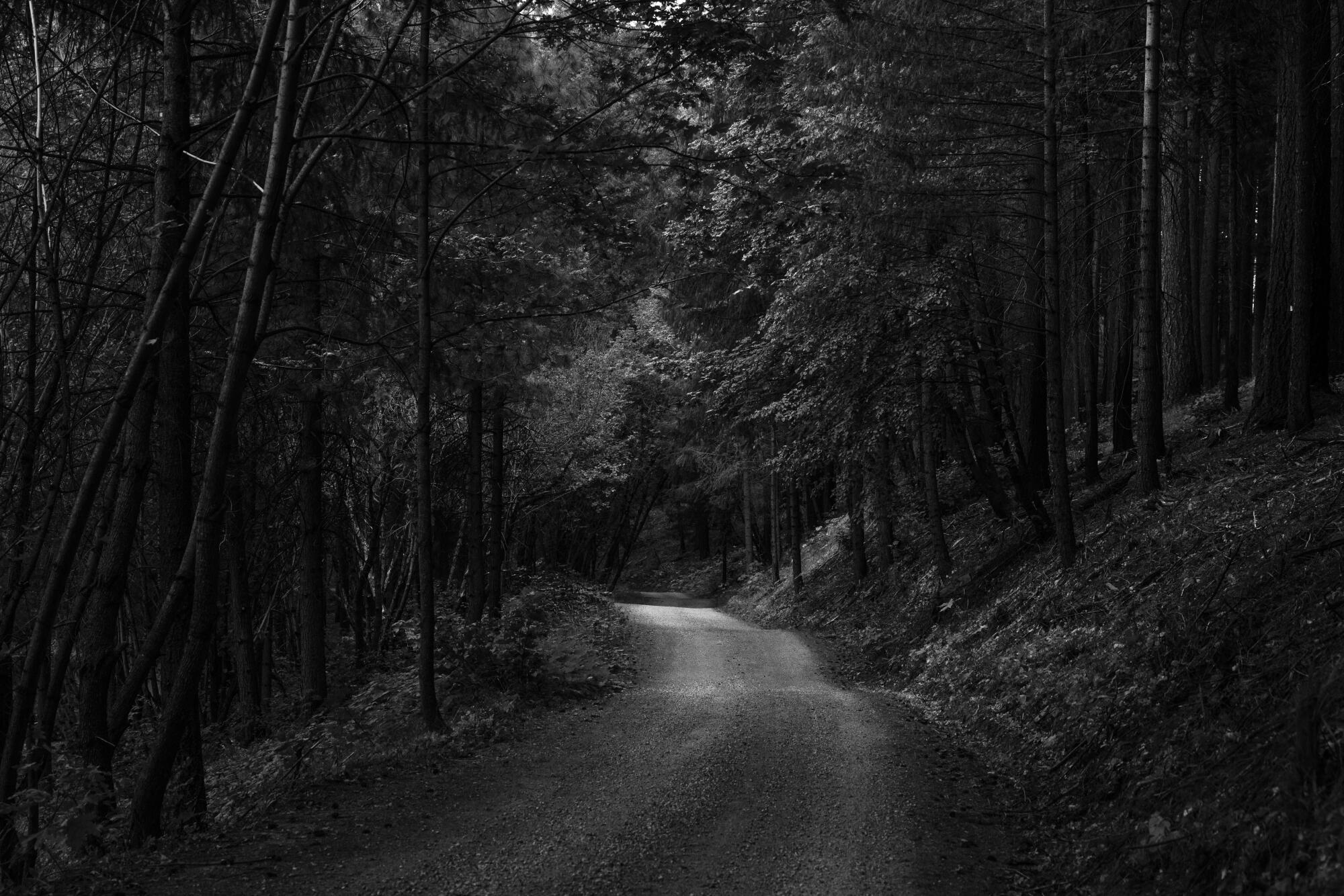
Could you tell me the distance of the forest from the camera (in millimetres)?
6391

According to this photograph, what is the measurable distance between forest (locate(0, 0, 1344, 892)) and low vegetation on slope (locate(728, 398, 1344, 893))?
0.19 meters

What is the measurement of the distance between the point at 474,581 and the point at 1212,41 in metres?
12.9

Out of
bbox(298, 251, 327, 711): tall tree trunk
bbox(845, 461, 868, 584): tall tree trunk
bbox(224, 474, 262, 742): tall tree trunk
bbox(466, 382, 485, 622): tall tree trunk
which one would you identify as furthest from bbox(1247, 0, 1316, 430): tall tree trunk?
bbox(224, 474, 262, 742): tall tree trunk

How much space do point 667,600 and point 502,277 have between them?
98.0ft

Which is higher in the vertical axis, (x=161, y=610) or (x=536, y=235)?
(x=536, y=235)

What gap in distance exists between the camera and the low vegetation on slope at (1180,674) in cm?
473

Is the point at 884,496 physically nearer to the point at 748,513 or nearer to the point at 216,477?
the point at 216,477

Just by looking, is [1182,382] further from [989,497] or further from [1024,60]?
[1024,60]

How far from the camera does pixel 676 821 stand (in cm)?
736

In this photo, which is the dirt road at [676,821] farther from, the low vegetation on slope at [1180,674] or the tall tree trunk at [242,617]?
the tall tree trunk at [242,617]

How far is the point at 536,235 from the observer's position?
36.9 feet

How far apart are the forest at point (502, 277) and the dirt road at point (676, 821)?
1.44m

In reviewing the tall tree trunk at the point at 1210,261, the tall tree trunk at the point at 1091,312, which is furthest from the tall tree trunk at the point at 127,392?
the tall tree trunk at the point at 1210,261

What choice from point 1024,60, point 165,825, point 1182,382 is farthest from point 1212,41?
point 165,825
